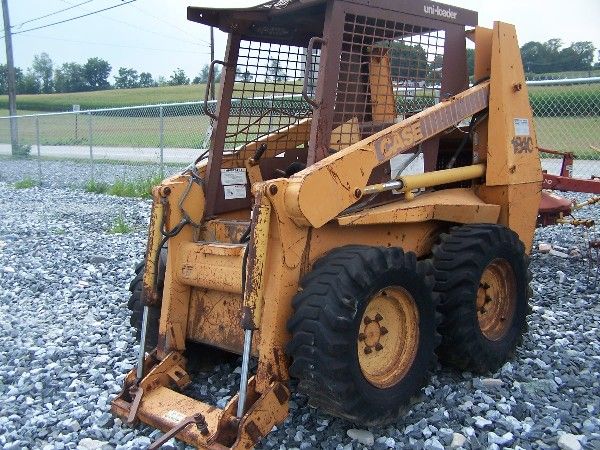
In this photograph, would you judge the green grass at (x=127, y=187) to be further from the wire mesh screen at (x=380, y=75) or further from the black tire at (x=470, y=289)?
the black tire at (x=470, y=289)

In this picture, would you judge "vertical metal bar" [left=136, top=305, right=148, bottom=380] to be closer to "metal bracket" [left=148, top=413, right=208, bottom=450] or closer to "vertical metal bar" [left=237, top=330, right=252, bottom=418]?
"metal bracket" [left=148, top=413, right=208, bottom=450]

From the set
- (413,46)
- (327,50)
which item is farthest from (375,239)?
(413,46)

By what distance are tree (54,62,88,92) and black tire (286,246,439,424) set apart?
7492 cm

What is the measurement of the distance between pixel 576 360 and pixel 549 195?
2826 millimetres

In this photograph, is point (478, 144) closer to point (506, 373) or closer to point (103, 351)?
point (506, 373)

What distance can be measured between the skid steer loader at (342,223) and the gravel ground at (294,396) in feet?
0.59

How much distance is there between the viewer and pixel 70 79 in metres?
74.2

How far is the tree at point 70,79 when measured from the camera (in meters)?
73.4

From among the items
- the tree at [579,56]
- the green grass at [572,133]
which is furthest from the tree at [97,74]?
the green grass at [572,133]

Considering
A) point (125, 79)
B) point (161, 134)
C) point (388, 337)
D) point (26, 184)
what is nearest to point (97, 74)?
point (125, 79)

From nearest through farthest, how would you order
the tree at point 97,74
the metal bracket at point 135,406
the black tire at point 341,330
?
the black tire at point 341,330, the metal bracket at point 135,406, the tree at point 97,74

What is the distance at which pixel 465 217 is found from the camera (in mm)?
4391

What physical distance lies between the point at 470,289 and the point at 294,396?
4.03 ft

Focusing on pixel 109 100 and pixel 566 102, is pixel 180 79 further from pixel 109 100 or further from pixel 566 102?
pixel 566 102
